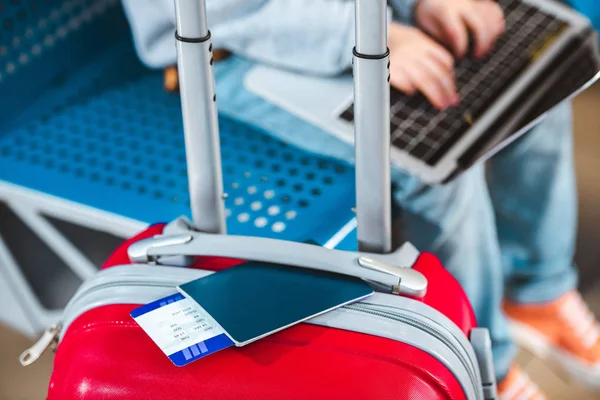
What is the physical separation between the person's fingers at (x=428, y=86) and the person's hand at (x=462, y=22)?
0.05 m

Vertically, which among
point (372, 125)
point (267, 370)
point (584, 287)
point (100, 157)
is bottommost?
point (584, 287)

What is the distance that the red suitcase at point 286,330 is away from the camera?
1.75ft

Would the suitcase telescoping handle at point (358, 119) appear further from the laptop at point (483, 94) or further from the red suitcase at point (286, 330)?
the laptop at point (483, 94)

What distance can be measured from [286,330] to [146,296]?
0.12 meters

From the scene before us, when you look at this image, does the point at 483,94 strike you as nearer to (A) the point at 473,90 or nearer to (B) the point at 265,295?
(A) the point at 473,90

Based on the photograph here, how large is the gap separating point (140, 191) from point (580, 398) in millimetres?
650

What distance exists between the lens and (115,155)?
99cm

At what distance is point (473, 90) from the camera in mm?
895

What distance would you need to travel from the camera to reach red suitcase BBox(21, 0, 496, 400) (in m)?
0.53

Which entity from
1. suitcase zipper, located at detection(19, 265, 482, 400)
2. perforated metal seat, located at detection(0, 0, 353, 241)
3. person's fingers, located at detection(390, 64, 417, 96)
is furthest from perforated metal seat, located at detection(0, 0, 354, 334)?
suitcase zipper, located at detection(19, 265, 482, 400)

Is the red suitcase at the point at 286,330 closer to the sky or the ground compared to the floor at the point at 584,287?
closer to the sky

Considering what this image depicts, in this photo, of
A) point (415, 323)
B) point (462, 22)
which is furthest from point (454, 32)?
point (415, 323)

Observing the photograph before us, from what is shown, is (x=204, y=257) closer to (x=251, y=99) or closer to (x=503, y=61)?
(x=251, y=99)

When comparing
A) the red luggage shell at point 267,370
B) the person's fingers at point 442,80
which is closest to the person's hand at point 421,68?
the person's fingers at point 442,80
